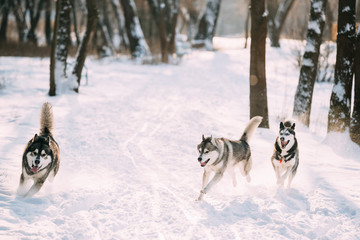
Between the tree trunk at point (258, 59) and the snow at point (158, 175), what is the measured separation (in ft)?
2.33

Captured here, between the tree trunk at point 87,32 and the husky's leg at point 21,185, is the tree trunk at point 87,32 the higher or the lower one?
the higher one

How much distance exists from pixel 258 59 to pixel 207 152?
500cm

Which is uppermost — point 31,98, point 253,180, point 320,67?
point 320,67

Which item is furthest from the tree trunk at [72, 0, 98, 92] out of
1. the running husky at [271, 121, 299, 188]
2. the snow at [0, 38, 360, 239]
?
the running husky at [271, 121, 299, 188]

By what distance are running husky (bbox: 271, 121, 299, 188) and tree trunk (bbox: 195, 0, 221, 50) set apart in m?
23.9

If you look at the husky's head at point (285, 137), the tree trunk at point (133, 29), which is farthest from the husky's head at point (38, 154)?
the tree trunk at point (133, 29)

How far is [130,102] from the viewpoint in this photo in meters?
12.9

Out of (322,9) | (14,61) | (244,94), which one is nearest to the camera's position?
(322,9)

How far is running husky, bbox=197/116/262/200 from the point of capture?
5.37 metres

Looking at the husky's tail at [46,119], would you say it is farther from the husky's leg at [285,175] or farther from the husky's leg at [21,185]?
the husky's leg at [285,175]

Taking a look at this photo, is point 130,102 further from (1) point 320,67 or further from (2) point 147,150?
(1) point 320,67

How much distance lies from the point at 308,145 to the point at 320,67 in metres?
10.2

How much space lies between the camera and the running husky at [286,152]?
5977 millimetres

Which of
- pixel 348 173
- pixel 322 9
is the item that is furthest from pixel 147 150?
pixel 322 9
